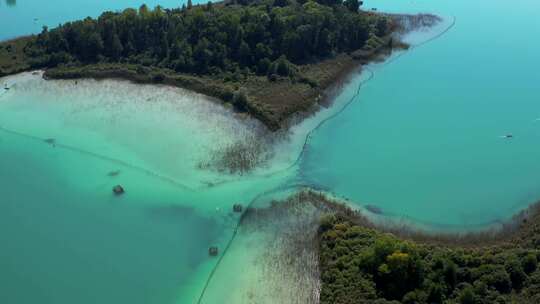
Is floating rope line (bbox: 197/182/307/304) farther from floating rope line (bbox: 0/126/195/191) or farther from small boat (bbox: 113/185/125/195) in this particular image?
small boat (bbox: 113/185/125/195)

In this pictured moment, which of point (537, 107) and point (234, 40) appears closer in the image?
point (537, 107)

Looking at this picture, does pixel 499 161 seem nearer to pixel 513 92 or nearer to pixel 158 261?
pixel 513 92

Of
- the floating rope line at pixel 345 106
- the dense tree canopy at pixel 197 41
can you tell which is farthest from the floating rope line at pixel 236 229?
the dense tree canopy at pixel 197 41

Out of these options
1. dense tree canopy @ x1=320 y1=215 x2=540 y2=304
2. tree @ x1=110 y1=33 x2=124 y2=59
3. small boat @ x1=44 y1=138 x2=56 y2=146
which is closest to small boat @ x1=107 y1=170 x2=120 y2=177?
small boat @ x1=44 y1=138 x2=56 y2=146

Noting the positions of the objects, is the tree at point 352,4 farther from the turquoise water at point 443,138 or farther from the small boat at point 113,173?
the small boat at point 113,173

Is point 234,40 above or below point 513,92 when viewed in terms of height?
above

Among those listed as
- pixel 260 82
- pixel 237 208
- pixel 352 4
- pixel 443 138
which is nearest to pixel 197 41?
pixel 260 82

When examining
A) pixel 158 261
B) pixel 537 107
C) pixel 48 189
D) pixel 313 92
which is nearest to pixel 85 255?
pixel 158 261
